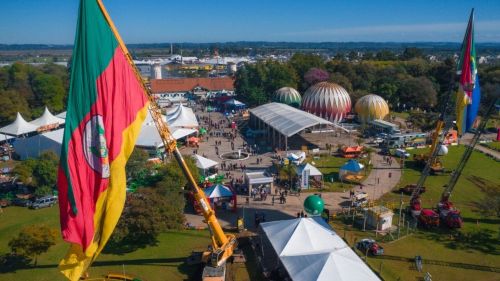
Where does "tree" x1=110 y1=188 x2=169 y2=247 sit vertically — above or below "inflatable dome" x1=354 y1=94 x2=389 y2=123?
below

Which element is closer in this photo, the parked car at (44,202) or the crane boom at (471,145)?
the crane boom at (471,145)

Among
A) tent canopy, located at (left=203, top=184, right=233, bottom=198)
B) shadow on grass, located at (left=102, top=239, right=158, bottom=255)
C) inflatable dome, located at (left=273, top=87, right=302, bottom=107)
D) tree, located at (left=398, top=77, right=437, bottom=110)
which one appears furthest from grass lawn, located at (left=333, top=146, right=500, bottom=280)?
tree, located at (left=398, top=77, right=437, bottom=110)

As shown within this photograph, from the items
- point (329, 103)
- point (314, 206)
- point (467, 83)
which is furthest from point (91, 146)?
point (329, 103)

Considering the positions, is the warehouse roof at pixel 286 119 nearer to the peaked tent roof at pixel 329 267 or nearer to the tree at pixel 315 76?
the peaked tent roof at pixel 329 267

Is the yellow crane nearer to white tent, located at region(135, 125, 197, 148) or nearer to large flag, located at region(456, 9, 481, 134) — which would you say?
large flag, located at region(456, 9, 481, 134)

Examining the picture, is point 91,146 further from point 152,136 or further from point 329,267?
point 152,136

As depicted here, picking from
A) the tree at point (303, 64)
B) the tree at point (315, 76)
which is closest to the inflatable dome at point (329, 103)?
the tree at point (315, 76)
